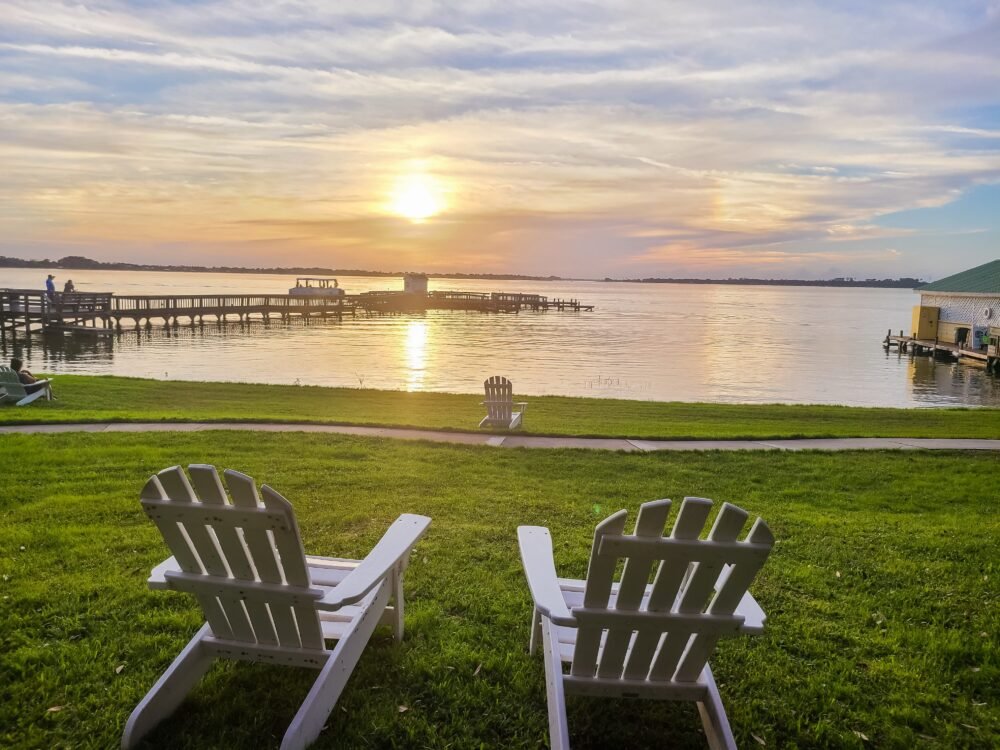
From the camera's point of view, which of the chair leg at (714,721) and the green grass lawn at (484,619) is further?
the green grass lawn at (484,619)

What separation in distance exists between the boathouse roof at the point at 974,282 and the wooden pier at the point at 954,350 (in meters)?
3.53

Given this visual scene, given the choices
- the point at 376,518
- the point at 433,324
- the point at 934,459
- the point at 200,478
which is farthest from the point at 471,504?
the point at 433,324

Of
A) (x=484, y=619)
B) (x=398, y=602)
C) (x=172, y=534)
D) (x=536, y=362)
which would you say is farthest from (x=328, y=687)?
(x=536, y=362)

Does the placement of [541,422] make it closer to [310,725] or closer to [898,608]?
[898,608]

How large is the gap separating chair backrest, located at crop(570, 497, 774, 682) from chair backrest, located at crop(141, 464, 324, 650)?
1170mm

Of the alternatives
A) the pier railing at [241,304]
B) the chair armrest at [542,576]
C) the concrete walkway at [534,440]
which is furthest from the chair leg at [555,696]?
the pier railing at [241,304]

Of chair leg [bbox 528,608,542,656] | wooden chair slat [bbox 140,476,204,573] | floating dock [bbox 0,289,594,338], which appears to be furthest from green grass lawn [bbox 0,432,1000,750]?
floating dock [bbox 0,289,594,338]

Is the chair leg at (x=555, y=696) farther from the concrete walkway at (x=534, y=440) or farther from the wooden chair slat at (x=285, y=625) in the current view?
the concrete walkway at (x=534, y=440)

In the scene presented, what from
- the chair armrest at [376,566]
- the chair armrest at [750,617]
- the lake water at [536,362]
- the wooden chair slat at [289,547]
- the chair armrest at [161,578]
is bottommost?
the lake water at [536,362]

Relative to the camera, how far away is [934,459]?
32.2ft

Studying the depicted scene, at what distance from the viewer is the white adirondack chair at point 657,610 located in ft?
8.77

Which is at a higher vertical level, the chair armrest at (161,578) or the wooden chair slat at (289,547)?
the wooden chair slat at (289,547)

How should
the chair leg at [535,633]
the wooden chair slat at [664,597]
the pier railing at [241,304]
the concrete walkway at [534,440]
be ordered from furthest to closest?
the pier railing at [241,304] → the concrete walkway at [534,440] → the chair leg at [535,633] → the wooden chair slat at [664,597]

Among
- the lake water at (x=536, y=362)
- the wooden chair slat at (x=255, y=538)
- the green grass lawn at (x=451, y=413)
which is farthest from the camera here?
the lake water at (x=536, y=362)
